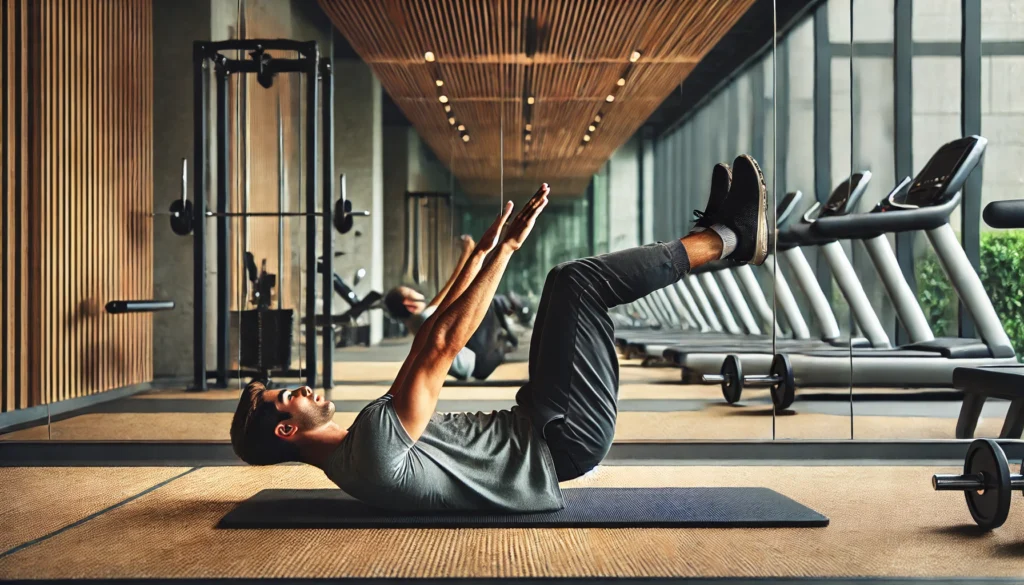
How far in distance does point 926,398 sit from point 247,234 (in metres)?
3.16

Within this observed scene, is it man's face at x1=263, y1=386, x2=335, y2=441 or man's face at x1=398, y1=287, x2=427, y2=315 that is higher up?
man's face at x1=398, y1=287, x2=427, y2=315

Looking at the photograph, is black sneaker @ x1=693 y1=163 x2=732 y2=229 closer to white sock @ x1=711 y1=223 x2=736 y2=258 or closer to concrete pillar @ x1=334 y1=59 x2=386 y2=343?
white sock @ x1=711 y1=223 x2=736 y2=258

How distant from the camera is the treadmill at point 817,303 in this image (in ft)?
13.4

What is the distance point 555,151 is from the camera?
4023 millimetres

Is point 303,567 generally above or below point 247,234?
below

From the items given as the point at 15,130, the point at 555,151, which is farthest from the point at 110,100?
the point at 555,151

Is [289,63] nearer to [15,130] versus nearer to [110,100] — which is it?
[110,100]

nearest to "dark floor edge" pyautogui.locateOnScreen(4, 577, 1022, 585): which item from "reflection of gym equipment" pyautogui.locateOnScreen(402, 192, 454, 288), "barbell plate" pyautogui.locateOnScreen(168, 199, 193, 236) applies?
"reflection of gym equipment" pyautogui.locateOnScreen(402, 192, 454, 288)

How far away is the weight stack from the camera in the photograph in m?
4.09

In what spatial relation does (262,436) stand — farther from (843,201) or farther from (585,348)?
(843,201)

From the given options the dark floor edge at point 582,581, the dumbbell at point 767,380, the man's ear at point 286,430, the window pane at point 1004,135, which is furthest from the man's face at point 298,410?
the window pane at point 1004,135

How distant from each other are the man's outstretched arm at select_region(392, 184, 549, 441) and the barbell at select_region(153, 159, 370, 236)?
1591 mm

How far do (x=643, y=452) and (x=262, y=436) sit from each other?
188cm

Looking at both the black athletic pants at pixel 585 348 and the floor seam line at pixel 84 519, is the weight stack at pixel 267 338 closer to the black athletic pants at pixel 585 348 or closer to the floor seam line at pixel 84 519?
the floor seam line at pixel 84 519
